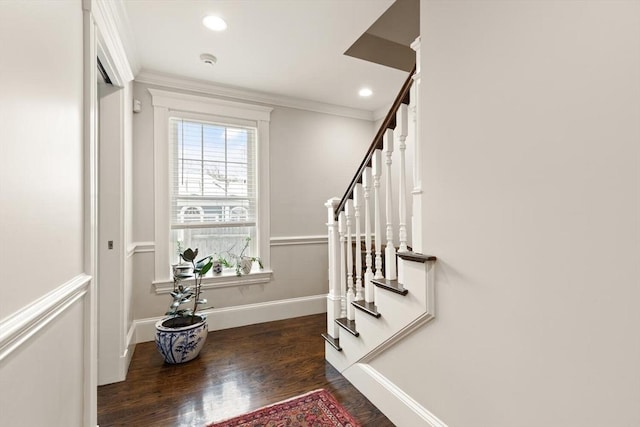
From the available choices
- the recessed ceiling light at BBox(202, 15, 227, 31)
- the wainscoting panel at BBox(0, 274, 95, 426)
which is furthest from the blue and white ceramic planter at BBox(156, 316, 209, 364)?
the recessed ceiling light at BBox(202, 15, 227, 31)

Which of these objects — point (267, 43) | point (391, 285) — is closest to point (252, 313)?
point (391, 285)

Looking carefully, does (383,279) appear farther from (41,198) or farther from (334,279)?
(41,198)

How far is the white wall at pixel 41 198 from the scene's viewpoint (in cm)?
79

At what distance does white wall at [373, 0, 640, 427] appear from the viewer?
0.88 m

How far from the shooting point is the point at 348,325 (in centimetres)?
212

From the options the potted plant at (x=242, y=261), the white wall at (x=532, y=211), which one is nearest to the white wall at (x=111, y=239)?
the potted plant at (x=242, y=261)

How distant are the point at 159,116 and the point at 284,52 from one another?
1386 millimetres

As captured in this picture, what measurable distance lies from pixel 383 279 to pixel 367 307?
23cm

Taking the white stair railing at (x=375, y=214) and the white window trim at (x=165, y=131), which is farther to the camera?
the white window trim at (x=165, y=131)

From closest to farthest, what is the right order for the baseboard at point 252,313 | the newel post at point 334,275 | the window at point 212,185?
the newel post at point 334,275, the baseboard at point 252,313, the window at point 212,185

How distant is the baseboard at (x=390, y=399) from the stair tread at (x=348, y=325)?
0.68 ft

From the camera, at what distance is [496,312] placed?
1.19m

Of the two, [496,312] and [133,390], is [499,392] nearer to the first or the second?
[496,312]

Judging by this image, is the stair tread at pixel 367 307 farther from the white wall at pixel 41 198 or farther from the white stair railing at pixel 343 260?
the white wall at pixel 41 198
